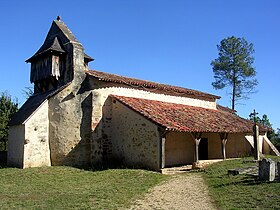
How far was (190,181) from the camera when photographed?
12.9m

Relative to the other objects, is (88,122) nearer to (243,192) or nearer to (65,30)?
(65,30)

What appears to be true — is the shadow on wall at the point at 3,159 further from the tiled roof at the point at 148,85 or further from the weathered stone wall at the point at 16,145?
the tiled roof at the point at 148,85

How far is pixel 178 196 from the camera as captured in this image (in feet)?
34.0

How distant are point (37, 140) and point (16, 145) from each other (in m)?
1.72

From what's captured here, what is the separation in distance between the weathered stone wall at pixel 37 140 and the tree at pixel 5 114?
12006 millimetres

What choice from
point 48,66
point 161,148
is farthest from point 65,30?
point 161,148

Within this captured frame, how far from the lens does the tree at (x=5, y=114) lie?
28062mm

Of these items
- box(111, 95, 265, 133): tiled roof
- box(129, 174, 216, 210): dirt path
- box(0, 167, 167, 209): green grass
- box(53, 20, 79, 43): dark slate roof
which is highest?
box(53, 20, 79, 43): dark slate roof

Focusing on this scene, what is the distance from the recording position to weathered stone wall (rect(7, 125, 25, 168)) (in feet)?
57.2

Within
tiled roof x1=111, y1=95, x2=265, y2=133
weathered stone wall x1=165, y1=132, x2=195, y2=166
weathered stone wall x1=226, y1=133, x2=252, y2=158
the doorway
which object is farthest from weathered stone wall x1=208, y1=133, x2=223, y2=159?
weathered stone wall x1=165, y1=132, x2=195, y2=166

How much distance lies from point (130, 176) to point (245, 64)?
26.0m

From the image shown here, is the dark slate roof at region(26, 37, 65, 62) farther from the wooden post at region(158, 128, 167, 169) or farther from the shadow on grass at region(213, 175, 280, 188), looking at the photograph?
the shadow on grass at region(213, 175, 280, 188)

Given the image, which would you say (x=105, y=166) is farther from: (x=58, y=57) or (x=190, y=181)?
(x=58, y=57)

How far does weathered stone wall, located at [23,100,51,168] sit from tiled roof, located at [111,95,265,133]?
450 cm
